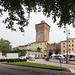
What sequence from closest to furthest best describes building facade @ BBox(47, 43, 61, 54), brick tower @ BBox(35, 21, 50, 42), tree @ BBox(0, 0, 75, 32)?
tree @ BBox(0, 0, 75, 32) < building facade @ BBox(47, 43, 61, 54) < brick tower @ BBox(35, 21, 50, 42)

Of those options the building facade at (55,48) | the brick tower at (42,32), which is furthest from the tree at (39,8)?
the brick tower at (42,32)

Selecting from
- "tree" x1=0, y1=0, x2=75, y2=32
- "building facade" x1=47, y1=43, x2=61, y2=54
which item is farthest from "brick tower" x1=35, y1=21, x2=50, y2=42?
"tree" x1=0, y1=0, x2=75, y2=32

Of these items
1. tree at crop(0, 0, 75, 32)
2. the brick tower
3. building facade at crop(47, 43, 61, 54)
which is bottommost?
building facade at crop(47, 43, 61, 54)

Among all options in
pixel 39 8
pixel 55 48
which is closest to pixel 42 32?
pixel 55 48

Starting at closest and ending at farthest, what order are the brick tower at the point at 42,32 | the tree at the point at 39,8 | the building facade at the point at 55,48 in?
the tree at the point at 39,8 < the building facade at the point at 55,48 < the brick tower at the point at 42,32

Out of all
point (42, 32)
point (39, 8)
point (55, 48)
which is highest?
point (42, 32)

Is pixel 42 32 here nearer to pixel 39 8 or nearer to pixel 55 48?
pixel 55 48

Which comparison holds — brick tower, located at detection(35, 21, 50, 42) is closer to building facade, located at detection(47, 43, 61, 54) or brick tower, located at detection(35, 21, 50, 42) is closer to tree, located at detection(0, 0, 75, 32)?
building facade, located at detection(47, 43, 61, 54)

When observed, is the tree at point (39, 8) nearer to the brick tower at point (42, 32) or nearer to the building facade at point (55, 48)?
the building facade at point (55, 48)

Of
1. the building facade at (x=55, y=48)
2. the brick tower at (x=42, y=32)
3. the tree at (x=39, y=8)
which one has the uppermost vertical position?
the brick tower at (x=42, y=32)

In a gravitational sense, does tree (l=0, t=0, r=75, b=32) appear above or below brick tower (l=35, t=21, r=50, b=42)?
below

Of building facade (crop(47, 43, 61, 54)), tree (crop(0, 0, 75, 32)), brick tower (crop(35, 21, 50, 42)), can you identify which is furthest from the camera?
brick tower (crop(35, 21, 50, 42))

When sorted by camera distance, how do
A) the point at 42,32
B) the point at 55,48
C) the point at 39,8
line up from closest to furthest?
the point at 39,8
the point at 55,48
the point at 42,32

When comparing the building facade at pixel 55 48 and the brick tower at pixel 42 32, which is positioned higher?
the brick tower at pixel 42 32
